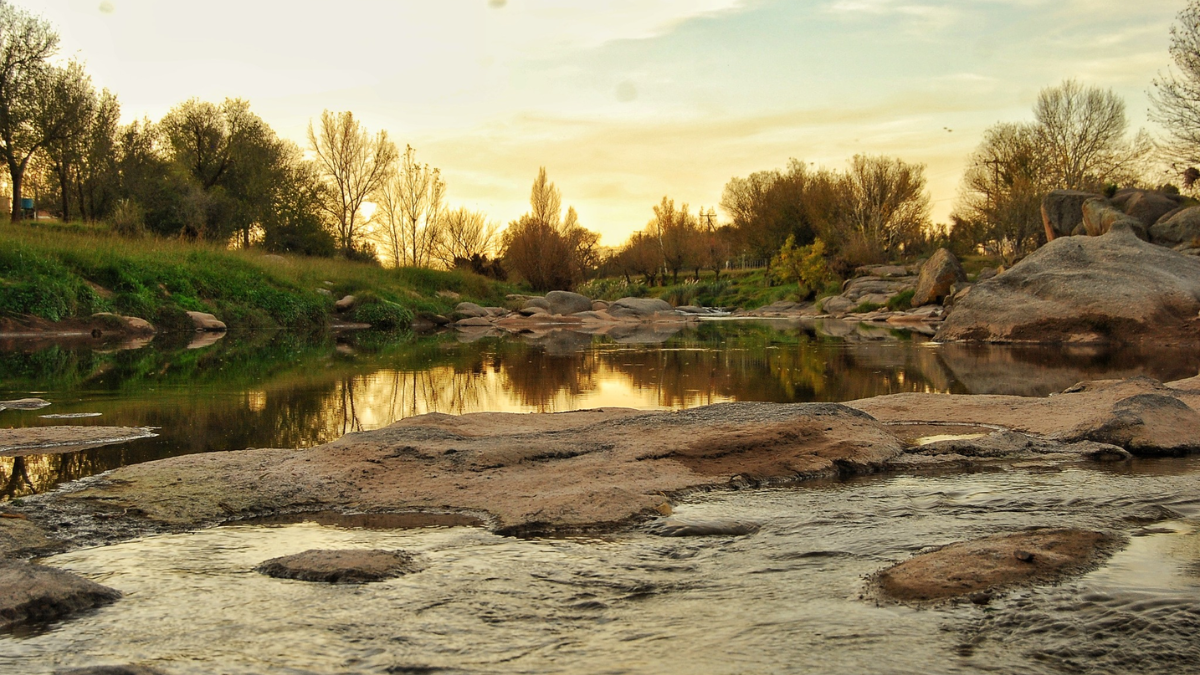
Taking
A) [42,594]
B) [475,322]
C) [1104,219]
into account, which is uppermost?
[1104,219]

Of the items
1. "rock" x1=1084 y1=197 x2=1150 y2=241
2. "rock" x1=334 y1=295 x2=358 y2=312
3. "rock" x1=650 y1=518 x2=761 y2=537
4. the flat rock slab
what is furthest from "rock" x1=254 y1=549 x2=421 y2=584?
"rock" x1=334 y1=295 x2=358 y2=312

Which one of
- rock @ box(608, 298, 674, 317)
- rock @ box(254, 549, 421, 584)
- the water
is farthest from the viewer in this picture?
rock @ box(608, 298, 674, 317)

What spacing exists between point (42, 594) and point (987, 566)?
10.5ft

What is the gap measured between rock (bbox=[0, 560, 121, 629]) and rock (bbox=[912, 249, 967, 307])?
3175cm

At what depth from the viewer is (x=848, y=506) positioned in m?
4.11

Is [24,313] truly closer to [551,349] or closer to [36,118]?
[551,349]

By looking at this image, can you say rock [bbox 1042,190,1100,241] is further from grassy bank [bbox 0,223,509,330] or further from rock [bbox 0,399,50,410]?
rock [bbox 0,399,50,410]

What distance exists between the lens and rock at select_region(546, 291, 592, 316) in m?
36.7

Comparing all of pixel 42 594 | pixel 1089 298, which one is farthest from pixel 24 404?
pixel 1089 298

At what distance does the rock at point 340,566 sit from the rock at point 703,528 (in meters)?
1.11

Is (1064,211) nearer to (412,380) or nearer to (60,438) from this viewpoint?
(412,380)

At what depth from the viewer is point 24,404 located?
25.2ft

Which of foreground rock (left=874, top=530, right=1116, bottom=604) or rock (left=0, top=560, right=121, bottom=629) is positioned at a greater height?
rock (left=0, top=560, right=121, bottom=629)

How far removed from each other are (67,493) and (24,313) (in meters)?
18.5
